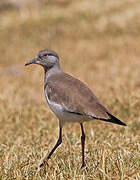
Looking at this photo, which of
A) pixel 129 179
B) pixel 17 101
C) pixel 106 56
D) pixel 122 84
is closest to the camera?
pixel 129 179

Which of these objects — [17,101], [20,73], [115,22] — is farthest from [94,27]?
[17,101]

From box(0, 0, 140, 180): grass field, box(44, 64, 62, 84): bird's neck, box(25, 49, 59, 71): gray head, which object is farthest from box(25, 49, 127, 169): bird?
box(0, 0, 140, 180): grass field

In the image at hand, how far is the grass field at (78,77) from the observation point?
4324 mm

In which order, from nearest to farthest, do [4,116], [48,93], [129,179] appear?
[129,179], [48,93], [4,116]

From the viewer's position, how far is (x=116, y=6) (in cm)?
2236

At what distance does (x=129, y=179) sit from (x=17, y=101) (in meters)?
6.76

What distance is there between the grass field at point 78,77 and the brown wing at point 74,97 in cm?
57

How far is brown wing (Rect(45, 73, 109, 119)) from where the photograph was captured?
13.3 feet

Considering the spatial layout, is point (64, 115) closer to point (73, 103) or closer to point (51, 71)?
point (73, 103)

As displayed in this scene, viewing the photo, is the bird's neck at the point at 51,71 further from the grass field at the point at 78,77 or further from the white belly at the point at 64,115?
the grass field at the point at 78,77

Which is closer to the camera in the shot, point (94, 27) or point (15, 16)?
point (94, 27)

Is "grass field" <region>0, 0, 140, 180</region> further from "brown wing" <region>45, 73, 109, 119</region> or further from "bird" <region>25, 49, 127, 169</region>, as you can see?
"brown wing" <region>45, 73, 109, 119</region>

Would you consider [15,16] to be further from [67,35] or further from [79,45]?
[79,45]

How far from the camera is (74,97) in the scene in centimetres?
425
